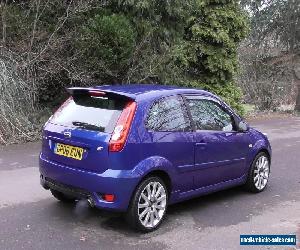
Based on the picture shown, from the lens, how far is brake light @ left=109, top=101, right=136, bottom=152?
5391 millimetres

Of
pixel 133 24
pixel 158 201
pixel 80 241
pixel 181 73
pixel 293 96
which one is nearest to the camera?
pixel 80 241

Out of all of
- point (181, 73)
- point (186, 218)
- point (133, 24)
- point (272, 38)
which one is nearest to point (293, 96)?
point (272, 38)

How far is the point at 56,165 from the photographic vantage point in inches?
231

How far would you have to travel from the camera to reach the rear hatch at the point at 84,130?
5.48 meters

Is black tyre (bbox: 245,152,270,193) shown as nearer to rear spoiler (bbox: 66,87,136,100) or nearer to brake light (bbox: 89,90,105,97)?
rear spoiler (bbox: 66,87,136,100)

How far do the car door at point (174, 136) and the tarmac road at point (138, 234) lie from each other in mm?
611

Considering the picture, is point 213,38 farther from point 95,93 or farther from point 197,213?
point 95,93

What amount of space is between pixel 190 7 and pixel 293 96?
10197 mm

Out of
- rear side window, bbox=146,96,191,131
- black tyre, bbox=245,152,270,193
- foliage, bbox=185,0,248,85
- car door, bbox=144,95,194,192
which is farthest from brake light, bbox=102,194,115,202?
foliage, bbox=185,0,248,85

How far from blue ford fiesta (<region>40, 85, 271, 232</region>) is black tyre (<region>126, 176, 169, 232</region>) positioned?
11mm

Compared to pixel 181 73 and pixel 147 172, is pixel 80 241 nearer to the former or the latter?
pixel 147 172

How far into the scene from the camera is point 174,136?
600 cm

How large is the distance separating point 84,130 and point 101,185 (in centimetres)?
71

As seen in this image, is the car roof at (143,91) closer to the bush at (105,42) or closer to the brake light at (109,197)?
the brake light at (109,197)
